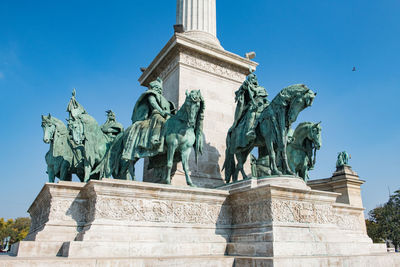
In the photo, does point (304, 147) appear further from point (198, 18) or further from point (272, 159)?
point (198, 18)

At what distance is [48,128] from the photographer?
1181cm

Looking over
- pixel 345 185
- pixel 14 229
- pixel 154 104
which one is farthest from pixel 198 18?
pixel 14 229

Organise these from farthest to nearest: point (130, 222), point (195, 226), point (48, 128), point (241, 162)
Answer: point (48, 128) → point (241, 162) → point (195, 226) → point (130, 222)

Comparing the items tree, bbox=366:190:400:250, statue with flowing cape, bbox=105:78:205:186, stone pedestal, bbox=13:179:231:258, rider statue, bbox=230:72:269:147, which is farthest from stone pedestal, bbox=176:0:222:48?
tree, bbox=366:190:400:250

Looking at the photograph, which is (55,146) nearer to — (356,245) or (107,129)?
(107,129)

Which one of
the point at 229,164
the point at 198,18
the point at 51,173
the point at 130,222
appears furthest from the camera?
Result: the point at 198,18

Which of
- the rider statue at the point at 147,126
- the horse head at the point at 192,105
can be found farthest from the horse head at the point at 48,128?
the horse head at the point at 192,105

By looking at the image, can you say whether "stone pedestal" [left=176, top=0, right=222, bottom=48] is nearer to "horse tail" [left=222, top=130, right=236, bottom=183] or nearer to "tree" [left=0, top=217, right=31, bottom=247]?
"horse tail" [left=222, top=130, right=236, bottom=183]

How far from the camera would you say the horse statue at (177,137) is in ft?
29.5

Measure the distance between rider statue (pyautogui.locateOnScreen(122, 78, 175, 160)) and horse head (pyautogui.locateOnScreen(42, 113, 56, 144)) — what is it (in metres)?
3.48

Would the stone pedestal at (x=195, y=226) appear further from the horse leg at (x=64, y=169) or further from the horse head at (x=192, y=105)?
the horse leg at (x=64, y=169)

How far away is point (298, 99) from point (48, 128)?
869 cm

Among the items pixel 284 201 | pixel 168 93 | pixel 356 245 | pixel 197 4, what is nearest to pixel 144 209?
pixel 284 201

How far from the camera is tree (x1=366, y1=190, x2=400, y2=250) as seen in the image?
40975 millimetres
